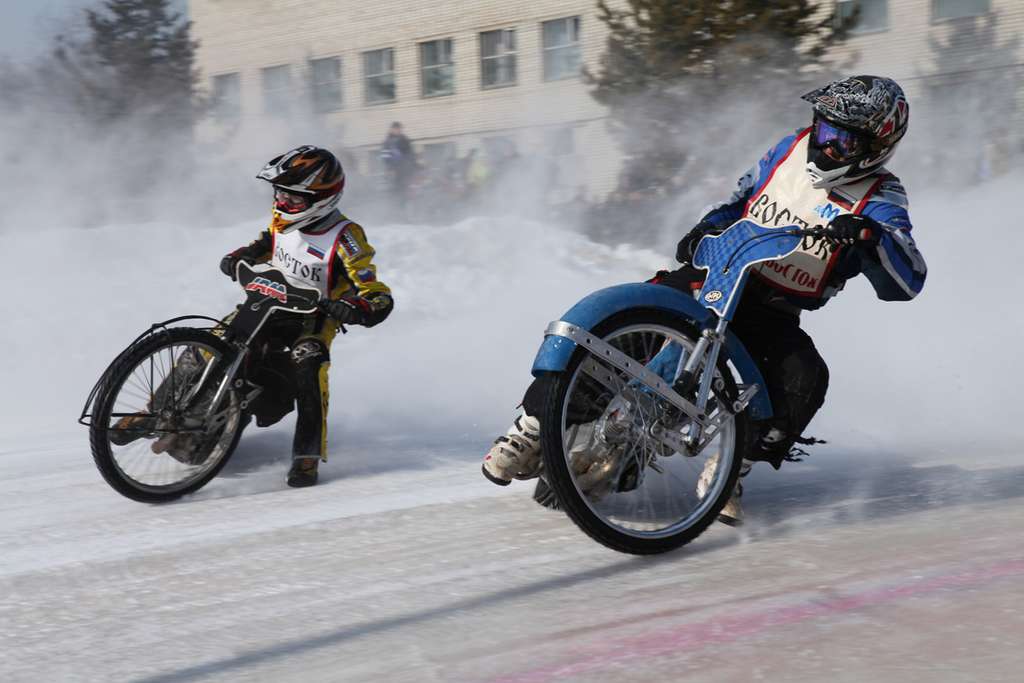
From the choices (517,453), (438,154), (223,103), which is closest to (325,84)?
(223,103)

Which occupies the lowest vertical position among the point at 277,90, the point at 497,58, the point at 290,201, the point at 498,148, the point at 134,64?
the point at 498,148

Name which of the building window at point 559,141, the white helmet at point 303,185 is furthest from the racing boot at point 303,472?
the building window at point 559,141

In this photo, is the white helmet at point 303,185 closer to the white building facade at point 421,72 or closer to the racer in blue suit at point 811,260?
the racer in blue suit at point 811,260

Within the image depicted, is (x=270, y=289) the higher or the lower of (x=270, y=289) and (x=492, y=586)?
the higher

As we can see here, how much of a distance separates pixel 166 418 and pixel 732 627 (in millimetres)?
3070

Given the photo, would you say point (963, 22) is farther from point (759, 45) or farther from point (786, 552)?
point (786, 552)

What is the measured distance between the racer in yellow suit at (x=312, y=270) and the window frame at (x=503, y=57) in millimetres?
20233

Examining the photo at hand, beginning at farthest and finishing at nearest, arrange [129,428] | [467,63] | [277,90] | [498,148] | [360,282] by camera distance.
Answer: [467,63] → [277,90] → [498,148] → [360,282] → [129,428]

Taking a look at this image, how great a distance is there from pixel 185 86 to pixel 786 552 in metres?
18.1

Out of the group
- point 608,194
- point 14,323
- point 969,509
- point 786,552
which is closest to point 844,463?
point 969,509

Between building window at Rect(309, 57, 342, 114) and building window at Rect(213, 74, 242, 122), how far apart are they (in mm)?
2702

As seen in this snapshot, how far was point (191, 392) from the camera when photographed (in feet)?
19.4

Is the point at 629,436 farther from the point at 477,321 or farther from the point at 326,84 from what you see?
the point at 326,84

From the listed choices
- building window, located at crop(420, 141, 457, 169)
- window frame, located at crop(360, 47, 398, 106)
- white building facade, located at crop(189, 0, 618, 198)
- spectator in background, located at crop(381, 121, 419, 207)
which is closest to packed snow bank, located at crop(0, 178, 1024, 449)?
spectator in background, located at crop(381, 121, 419, 207)
